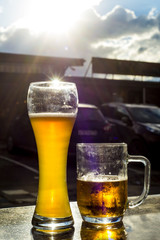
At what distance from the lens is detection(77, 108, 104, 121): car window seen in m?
9.30

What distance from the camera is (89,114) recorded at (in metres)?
9.45

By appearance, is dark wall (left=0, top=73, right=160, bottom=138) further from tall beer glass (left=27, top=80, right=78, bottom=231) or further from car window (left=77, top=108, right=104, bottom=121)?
tall beer glass (left=27, top=80, right=78, bottom=231)

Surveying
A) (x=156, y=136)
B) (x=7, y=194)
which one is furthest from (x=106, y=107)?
(x=7, y=194)

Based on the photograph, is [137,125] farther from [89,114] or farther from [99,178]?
[99,178]

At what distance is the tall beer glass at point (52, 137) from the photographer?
1328 mm

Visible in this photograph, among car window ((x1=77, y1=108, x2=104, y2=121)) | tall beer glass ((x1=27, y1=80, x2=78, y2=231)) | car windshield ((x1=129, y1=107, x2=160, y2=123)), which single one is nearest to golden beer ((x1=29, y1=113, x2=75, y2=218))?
tall beer glass ((x1=27, y1=80, x2=78, y2=231))

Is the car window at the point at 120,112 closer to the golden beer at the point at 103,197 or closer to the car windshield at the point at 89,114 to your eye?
the car windshield at the point at 89,114

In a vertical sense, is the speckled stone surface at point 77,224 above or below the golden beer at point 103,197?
below

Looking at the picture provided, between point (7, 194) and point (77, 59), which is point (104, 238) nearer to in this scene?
point (7, 194)

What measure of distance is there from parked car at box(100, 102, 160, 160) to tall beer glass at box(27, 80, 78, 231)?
7.93 metres

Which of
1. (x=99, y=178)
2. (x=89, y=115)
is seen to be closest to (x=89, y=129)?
(x=89, y=115)

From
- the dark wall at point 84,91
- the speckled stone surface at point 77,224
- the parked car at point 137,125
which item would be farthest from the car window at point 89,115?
the dark wall at point 84,91

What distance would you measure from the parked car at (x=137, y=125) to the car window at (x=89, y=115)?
2.55 ft

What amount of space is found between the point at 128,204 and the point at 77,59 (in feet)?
69.1
